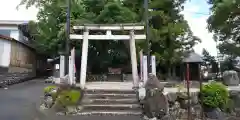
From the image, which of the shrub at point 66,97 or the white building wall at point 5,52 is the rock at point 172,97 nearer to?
the shrub at point 66,97

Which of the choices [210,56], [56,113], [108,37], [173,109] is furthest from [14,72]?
[210,56]

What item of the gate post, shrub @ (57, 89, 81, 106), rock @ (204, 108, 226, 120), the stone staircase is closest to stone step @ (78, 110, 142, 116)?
the stone staircase

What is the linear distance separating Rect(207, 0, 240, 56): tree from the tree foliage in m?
4.07

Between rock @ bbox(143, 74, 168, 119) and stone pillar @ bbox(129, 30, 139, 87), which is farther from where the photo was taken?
stone pillar @ bbox(129, 30, 139, 87)

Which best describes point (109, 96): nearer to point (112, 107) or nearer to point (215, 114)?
point (112, 107)

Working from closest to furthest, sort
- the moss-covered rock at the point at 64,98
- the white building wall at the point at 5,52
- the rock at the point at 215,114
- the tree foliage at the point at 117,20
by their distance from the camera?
the rock at the point at 215,114
the moss-covered rock at the point at 64,98
the tree foliage at the point at 117,20
the white building wall at the point at 5,52

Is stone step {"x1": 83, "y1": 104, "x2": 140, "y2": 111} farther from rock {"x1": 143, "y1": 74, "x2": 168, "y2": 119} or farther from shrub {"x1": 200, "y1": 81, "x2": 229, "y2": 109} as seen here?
shrub {"x1": 200, "y1": 81, "x2": 229, "y2": 109}

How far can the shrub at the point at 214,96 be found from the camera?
1149cm

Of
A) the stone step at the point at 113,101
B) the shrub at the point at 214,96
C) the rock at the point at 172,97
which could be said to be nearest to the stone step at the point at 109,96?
the stone step at the point at 113,101

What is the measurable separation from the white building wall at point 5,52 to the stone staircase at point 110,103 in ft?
47.8

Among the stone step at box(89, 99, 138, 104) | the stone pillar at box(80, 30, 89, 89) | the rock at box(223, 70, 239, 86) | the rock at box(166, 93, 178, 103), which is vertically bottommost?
the stone step at box(89, 99, 138, 104)

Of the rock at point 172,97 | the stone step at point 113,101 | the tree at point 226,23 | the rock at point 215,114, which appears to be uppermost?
the tree at point 226,23

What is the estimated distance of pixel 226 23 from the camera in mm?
22625

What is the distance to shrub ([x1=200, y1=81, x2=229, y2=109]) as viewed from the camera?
1149 centimetres
